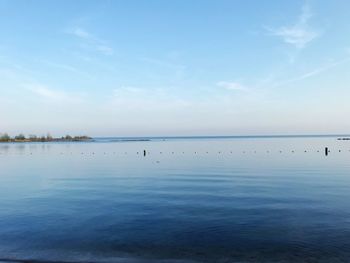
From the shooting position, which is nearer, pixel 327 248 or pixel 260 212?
pixel 327 248

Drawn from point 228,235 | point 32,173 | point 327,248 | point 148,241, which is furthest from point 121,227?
point 32,173

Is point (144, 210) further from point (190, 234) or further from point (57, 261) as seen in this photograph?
point (57, 261)

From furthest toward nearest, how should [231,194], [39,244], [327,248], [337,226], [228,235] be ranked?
[231,194], [337,226], [228,235], [39,244], [327,248]

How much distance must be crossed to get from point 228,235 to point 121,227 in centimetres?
506

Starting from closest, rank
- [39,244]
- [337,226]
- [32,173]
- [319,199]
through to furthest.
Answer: [39,244] → [337,226] → [319,199] → [32,173]

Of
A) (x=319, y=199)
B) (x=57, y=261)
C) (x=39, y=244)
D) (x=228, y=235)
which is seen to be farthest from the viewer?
(x=319, y=199)

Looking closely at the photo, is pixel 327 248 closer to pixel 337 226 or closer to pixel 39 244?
pixel 337 226

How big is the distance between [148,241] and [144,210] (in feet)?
19.1

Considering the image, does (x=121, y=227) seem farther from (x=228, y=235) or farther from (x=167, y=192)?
(x=167, y=192)

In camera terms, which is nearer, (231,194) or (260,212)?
(260,212)

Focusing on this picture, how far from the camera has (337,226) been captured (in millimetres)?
16250

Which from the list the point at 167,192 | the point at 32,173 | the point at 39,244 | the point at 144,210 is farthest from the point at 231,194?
the point at 32,173

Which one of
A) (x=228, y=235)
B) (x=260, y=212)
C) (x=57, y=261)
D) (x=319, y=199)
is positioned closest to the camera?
(x=57, y=261)

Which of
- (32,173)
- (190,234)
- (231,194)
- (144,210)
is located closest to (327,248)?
(190,234)
